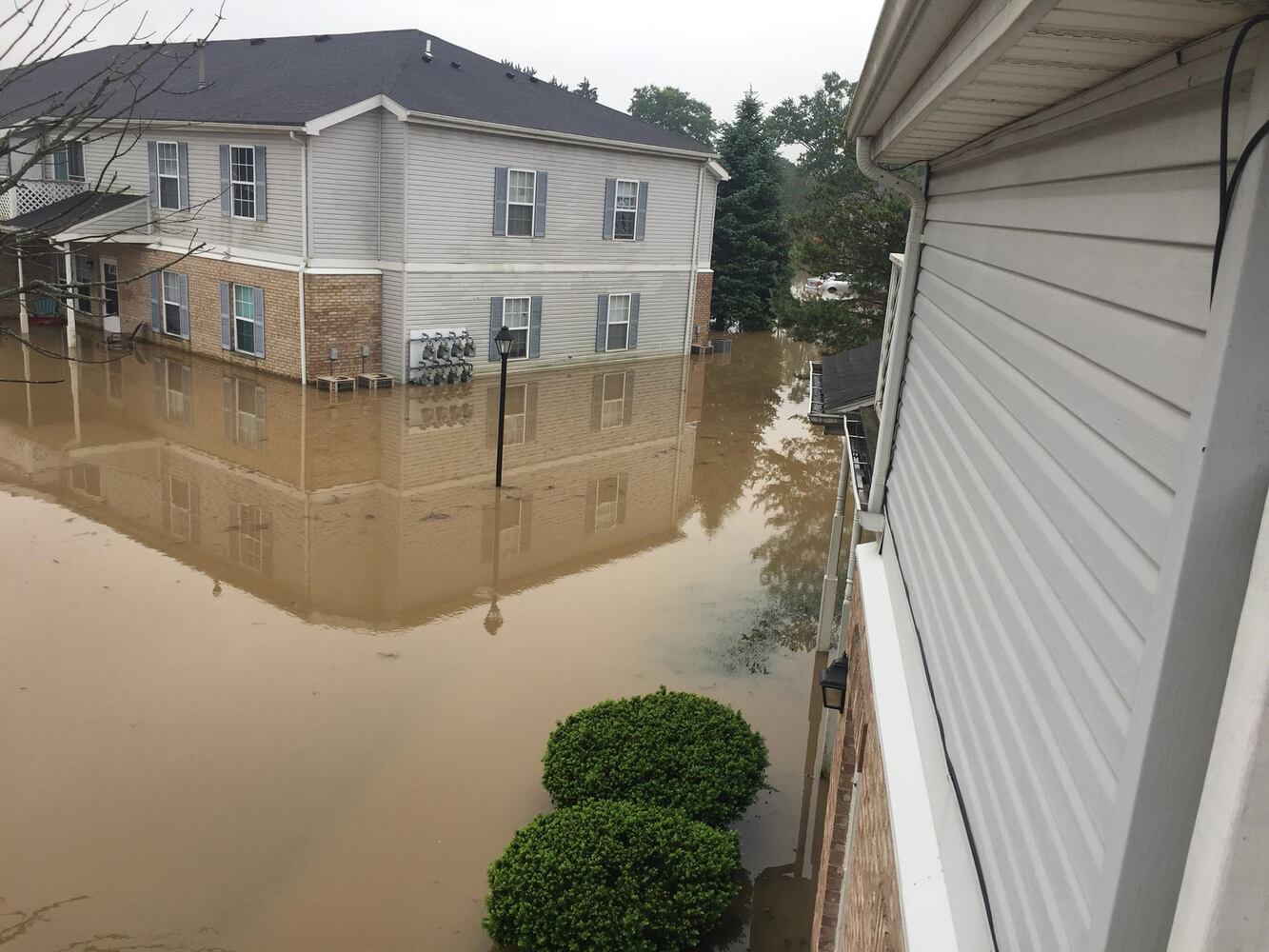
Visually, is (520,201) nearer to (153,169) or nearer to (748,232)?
(153,169)

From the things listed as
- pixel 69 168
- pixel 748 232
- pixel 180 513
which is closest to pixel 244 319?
pixel 69 168

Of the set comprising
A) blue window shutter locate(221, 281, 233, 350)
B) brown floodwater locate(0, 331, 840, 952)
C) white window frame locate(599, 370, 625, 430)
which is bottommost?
brown floodwater locate(0, 331, 840, 952)

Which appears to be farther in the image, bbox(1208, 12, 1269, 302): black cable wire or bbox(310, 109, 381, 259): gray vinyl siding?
bbox(310, 109, 381, 259): gray vinyl siding

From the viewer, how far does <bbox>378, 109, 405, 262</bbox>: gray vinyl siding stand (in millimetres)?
20719

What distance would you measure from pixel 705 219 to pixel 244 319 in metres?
12.5

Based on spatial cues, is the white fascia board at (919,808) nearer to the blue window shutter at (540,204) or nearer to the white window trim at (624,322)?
the blue window shutter at (540,204)

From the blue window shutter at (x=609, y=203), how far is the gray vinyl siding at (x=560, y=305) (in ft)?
3.67

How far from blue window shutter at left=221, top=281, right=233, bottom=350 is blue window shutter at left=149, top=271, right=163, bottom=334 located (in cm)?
248

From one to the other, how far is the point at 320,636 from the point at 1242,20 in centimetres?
943

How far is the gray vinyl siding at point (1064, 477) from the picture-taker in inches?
66.3

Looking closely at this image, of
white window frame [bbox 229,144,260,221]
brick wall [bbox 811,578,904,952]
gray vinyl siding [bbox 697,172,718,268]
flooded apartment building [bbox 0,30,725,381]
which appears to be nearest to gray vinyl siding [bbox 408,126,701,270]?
flooded apartment building [bbox 0,30,725,381]

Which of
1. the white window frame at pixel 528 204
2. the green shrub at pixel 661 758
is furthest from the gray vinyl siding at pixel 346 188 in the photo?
the green shrub at pixel 661 758

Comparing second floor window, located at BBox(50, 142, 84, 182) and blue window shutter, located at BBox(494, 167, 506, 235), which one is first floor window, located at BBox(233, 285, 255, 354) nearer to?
blue window shutter, located at BBox(494, 167, 506, 235)

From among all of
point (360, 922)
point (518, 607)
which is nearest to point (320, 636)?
point (518, 607)
